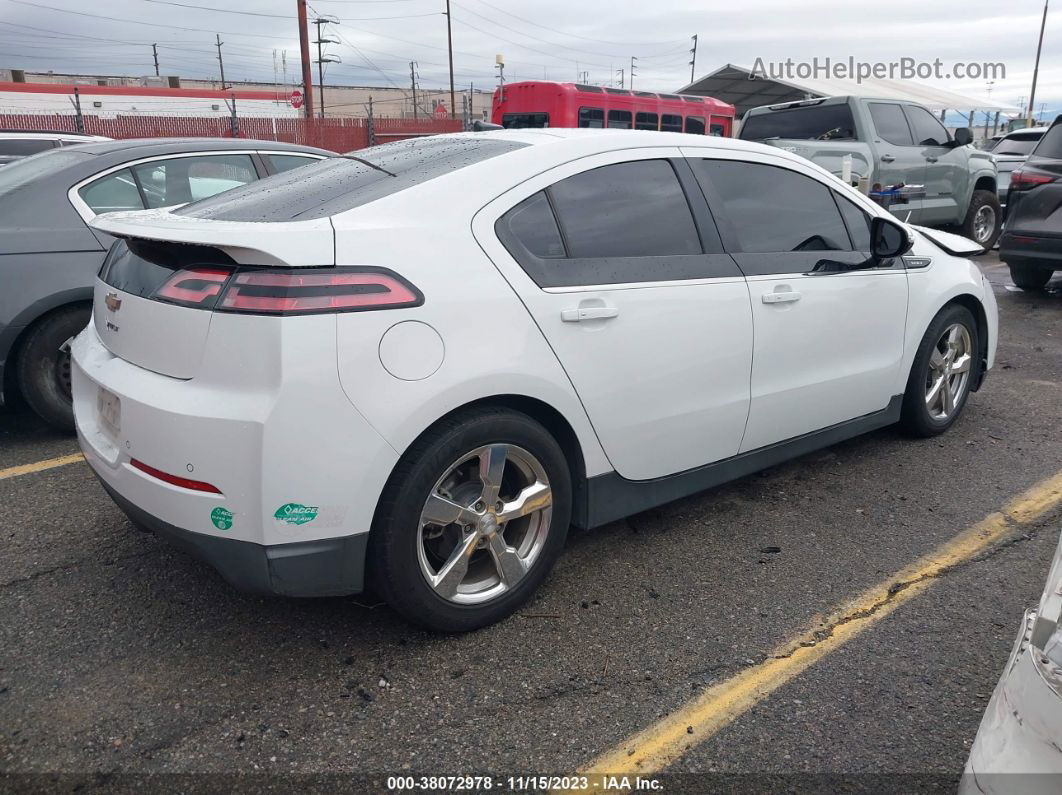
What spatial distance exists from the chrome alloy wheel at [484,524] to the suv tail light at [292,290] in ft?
1.83

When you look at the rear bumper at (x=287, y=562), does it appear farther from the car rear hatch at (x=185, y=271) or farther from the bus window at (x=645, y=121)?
the bus window at (x=645, y=121)

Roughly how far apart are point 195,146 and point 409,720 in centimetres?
401

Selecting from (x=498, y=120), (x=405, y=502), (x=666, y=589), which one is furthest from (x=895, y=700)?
(x=498, y=120)

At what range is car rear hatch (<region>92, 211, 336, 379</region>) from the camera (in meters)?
2.37

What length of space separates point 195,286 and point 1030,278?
916 centimetres

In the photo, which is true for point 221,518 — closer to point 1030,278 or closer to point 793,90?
point 1030,278

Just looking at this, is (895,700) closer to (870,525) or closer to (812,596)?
(812,596)

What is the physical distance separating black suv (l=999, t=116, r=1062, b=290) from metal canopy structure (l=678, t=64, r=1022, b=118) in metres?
14.5

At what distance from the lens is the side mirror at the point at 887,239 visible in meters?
3.96

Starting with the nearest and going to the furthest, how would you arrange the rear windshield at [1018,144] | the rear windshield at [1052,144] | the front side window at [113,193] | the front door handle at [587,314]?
the front door handle at [587,314], the front side window at [113,193], the rear windshield at [1052,144], the rear windshield at [1018,144]

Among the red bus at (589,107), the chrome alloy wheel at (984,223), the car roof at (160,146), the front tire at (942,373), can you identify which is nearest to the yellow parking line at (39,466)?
the car roof at (160,146)

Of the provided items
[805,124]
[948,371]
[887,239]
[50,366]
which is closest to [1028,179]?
[805,124]

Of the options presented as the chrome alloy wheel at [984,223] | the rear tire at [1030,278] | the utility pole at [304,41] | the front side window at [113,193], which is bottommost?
the rear tire at [1030,278]

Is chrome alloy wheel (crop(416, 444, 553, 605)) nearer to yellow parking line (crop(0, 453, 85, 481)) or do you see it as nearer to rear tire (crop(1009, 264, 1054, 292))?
yellow parking line (crop(0, 453, 85, 481))
